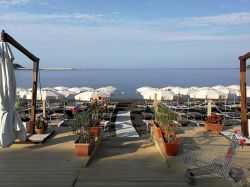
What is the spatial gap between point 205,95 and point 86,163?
13947 millimetres

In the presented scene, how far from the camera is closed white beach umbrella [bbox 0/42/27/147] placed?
6016 millimetres

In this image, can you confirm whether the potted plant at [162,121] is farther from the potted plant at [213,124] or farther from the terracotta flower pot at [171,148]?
the potted plant at [213,124]

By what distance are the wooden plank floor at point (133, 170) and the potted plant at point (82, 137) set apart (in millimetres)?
232

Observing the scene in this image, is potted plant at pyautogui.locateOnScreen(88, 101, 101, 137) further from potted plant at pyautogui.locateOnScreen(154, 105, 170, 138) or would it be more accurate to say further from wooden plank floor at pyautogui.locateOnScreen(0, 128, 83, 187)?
potted plant at pyautogui.locateOnScreen(154, 105, 170, 138)

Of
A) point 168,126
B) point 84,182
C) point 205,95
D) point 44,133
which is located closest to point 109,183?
point 84,182

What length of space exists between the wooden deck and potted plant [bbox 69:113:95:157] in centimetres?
16

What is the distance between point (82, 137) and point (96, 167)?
100 centimetres

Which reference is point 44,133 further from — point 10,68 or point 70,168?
point 70,168

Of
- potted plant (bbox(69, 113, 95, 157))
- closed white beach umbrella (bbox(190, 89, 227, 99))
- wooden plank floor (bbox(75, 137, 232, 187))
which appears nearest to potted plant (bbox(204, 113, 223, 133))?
wooden plank floor (bbox(75, 137, 232, 187))

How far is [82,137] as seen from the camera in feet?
21.0

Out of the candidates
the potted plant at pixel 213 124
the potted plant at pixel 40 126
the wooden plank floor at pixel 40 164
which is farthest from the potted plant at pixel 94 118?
the potted plant at pixel 213 124

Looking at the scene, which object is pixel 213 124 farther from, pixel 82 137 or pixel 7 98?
pixel 7 98

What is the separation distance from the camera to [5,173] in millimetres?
5160

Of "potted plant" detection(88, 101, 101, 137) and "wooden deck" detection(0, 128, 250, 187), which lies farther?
"potted plant" detection(88, 101, 101, 137)
